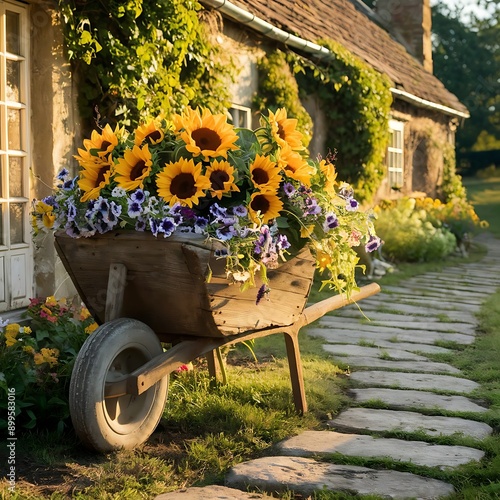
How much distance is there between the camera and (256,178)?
10.8 feet

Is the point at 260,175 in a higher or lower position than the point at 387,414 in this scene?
higher

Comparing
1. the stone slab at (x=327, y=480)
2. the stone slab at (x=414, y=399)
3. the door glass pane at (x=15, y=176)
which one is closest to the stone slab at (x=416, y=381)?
the stone slab at (x=414, y=399)

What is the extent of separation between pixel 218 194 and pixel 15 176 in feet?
7.75

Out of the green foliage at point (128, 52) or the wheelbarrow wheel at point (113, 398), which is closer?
the wheelbarrow wheel at point (113, 398)

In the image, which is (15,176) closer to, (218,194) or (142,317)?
(142,317)

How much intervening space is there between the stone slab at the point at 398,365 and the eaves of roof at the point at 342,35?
10.6 feet

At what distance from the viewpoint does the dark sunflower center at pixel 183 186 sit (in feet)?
10.5

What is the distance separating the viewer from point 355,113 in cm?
1030

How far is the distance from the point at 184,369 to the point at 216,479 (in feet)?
4.07

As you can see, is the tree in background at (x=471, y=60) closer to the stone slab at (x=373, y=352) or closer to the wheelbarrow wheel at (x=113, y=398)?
the stone slab at (x=373, y=352)

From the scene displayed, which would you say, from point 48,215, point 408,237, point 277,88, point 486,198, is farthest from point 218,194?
point 486,198

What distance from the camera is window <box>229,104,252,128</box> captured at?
8.07m

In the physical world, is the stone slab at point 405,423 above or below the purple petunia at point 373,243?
below

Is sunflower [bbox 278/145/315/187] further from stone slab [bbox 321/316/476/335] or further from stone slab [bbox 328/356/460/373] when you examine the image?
stone slab [bbox 321/316/476/335]
